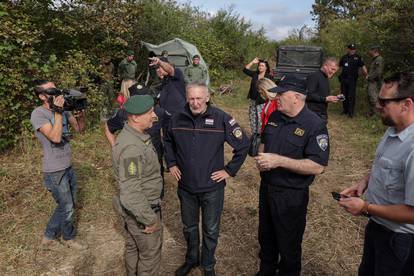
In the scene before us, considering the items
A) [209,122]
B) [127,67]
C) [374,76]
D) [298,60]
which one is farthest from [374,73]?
[209,122]

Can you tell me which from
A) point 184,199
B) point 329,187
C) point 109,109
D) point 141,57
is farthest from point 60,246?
point 141,57

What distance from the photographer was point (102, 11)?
7645 millimetres

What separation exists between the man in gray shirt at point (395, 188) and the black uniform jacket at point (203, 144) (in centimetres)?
131

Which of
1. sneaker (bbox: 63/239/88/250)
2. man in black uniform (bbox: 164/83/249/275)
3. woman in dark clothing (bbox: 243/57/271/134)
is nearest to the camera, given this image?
man in black uniform (bbox: 164/83/249/275)

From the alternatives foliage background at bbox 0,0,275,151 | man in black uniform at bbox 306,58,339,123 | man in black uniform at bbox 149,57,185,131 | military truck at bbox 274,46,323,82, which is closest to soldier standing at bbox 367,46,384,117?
military truck at bbox 274,46,323,82

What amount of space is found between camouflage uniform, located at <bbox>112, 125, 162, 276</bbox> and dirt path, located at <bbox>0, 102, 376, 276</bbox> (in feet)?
2.58

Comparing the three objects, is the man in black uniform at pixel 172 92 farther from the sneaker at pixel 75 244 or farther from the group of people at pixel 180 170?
the sneaker at pixel 75 244

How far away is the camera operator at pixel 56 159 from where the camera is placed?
3443mm

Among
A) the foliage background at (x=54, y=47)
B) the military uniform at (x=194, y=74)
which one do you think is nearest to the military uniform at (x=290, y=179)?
the foliage background at (x=54, y=47)

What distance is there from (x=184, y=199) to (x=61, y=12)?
19.9 feet

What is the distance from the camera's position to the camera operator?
3.44 meters

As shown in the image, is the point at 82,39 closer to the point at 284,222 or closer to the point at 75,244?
the point at 75,244

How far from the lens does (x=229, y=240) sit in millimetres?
4172

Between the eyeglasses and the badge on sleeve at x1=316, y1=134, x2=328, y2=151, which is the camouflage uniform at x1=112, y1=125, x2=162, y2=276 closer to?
the badge on sleeve at x1=316, y1=134, x2=328, y2=151
